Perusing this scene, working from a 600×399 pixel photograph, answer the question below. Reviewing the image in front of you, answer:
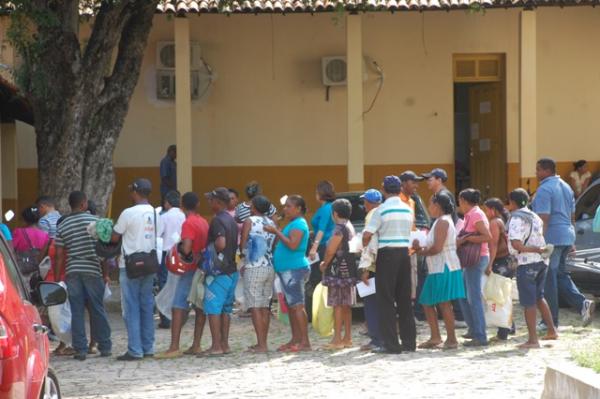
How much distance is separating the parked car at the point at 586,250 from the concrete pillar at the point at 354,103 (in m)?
5.14

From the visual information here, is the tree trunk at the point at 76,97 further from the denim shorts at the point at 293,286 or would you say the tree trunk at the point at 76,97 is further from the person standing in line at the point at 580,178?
the person standing in line at the point at 580,178

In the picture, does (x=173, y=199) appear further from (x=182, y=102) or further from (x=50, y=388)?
(x=50, y=388)

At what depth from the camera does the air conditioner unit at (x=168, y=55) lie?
21422mm

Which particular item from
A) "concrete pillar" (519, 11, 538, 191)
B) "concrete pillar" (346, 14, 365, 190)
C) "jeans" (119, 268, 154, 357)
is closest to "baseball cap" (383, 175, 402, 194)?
"jeans" (119, 268, 154, 357)

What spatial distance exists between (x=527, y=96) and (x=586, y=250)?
5.98m

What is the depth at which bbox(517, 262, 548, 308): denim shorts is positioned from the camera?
1198 cm

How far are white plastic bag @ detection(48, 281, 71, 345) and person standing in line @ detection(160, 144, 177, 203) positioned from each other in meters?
7.94

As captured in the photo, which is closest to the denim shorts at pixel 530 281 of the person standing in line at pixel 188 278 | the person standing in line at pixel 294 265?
the person standing in line at pixel 294 265

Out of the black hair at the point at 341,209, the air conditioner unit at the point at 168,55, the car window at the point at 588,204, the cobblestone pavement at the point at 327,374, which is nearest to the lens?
the cobblestone pavement at the point at 327,374

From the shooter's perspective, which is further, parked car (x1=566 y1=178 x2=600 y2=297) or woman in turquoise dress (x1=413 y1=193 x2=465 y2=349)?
parked car (x1=566 y1=178 x2=600 y2=297)

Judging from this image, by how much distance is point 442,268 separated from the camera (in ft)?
39.8

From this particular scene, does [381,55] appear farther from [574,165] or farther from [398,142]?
[574,165]

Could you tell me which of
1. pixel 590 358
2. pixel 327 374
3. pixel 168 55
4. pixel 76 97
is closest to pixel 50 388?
pixel 327 374

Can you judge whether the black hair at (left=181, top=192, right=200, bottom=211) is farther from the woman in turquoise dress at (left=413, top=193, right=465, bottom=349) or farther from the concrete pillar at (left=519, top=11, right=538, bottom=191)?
the concrete pillar at (left=519, top=11, right=538, bottom=191)
